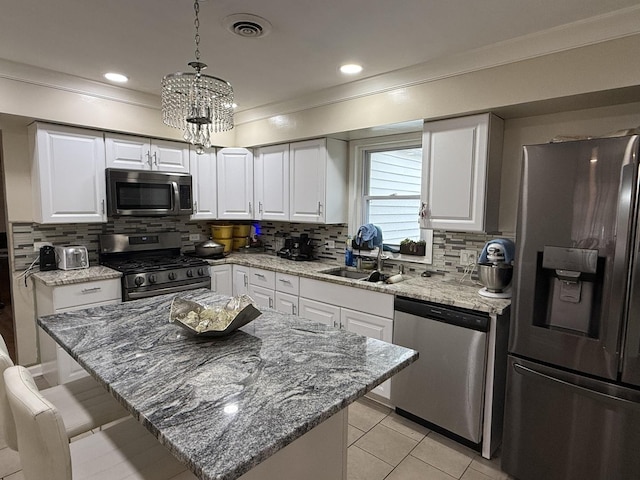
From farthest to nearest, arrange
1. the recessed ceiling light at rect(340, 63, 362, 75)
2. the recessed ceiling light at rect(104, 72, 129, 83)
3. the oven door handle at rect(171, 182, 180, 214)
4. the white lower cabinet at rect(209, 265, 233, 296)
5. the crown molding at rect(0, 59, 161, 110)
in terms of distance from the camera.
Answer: the white lower cabinet at rect(209, 265, 233, 296)
the oven door handle at rect(171, 182, 180, 214)
the recessed ceiling light at rect(104, 72, 129, 83)
the crown molding at rect(0, 59, 161, 110)
the recessed ceiling light at rect(340, 63, 362, 75)

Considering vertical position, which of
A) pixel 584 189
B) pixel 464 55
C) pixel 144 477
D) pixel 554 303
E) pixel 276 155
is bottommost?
pixel 144 477

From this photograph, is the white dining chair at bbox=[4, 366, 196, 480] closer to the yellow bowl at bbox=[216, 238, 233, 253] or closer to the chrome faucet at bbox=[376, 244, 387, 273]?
the chrome faucet at bbox=[376, 244, 387, 273]

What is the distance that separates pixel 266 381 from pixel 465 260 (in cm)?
208

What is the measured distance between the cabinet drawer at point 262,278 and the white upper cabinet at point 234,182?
2.41 feet

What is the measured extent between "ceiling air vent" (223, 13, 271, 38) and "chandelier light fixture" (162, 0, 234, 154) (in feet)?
0.61

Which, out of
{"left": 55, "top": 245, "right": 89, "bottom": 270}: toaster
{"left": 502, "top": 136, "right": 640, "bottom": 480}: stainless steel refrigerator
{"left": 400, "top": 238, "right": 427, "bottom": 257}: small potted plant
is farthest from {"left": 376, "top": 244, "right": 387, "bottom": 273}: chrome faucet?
{"left": 55, "top": 245, "right": 89, "bottom": 270}: toaster

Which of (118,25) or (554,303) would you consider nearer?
(554,303)

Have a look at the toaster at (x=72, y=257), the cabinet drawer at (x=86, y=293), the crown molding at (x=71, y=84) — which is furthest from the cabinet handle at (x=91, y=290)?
the crown molding at (x=71, y=84)

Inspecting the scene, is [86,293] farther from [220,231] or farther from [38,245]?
[220,231]

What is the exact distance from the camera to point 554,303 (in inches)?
74.7

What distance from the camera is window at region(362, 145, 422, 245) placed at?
322 centimetres

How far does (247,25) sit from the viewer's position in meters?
2.01

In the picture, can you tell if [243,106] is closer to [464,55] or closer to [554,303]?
[464,55]

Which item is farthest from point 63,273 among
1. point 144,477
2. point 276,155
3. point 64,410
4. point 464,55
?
point 464,55
